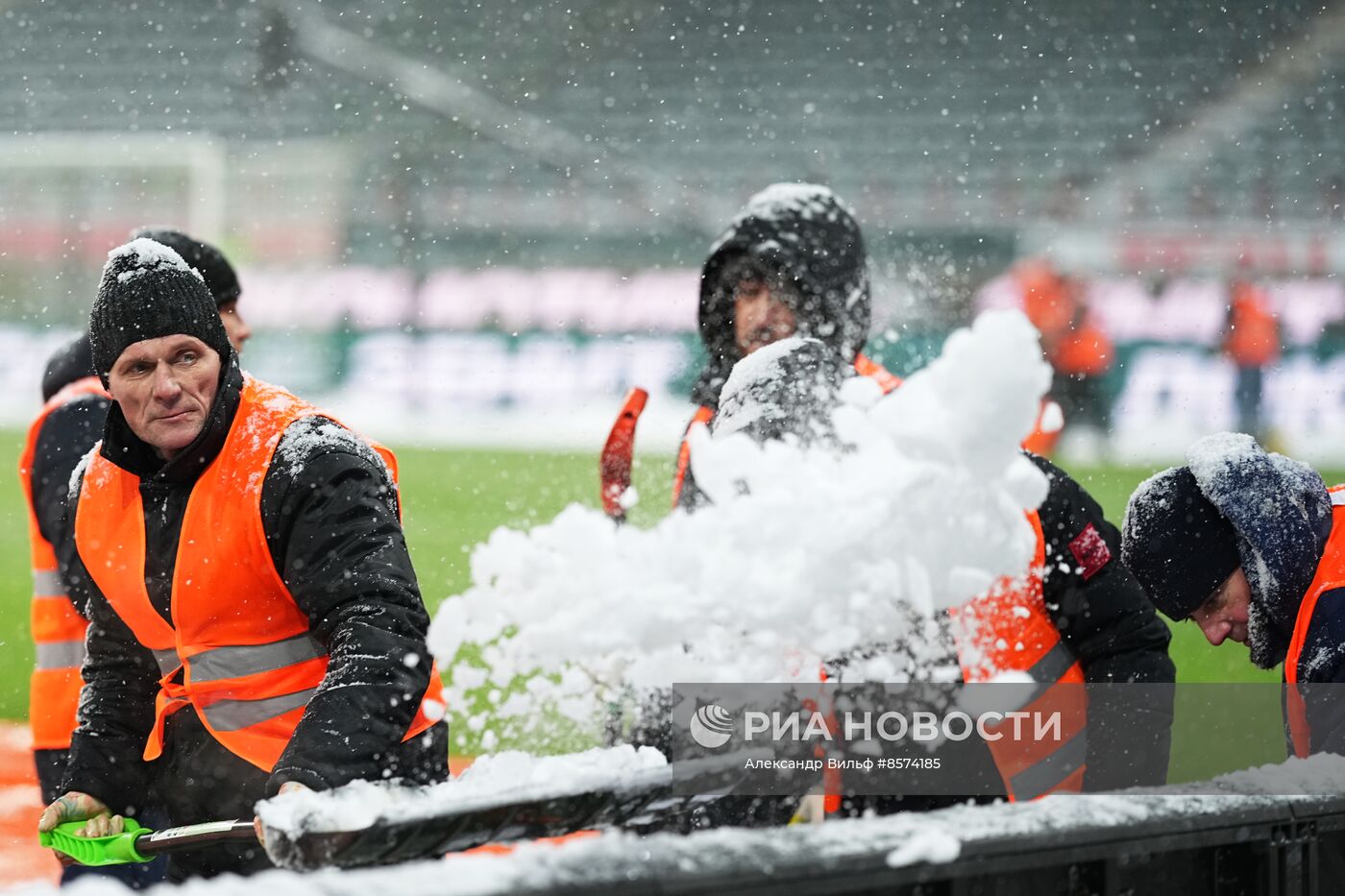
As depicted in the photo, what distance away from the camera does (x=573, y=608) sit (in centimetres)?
173

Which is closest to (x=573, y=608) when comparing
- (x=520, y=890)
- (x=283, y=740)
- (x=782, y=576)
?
(x=782, y=576)

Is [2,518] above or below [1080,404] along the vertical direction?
below

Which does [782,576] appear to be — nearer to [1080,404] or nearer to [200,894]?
[200,894]

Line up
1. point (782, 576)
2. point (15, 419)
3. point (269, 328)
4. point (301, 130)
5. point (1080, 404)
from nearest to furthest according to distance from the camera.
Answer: point (782, 576) → point (1080, 404) → point (15, 419) → point (269, 328) → point (301, 130)

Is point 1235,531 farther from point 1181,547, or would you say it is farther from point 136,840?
point 136,840

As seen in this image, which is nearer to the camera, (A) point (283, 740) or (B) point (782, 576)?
(B) point (782, 576)

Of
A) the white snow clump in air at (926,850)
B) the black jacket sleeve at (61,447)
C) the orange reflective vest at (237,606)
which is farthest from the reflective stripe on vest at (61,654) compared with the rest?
the white snow clump in air at (926,850)

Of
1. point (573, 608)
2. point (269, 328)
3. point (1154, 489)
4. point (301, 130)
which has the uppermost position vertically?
point (301, 130)

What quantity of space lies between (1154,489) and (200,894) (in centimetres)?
160

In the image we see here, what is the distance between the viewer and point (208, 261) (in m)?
3.38

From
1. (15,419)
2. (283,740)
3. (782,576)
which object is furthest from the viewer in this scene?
(15,419)

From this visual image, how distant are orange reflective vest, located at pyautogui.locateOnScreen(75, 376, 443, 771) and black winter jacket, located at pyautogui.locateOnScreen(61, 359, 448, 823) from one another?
0.09ft

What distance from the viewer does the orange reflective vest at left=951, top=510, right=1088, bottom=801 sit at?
2.12 m

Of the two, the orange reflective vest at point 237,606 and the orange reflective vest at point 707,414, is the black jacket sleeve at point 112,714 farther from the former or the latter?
the orange reflective vest at point 707,414
